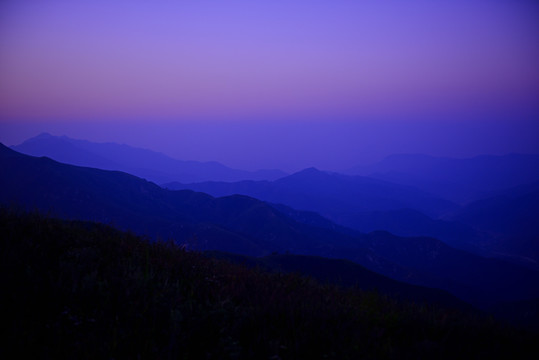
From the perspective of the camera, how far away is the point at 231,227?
3716 inches

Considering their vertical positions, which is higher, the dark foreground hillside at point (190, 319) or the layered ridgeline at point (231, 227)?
the dark foreground hillside at point (190, 319)

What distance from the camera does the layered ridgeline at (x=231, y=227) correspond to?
66.8m

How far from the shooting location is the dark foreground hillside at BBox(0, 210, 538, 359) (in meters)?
3.15

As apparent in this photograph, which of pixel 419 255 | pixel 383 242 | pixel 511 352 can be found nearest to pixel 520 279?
pixel 419 255

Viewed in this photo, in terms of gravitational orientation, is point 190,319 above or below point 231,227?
above

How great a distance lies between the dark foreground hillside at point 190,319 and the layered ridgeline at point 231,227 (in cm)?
5358

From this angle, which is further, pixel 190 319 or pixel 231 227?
pixel 231 227

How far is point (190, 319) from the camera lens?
3664mm

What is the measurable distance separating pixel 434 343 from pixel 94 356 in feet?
11.9

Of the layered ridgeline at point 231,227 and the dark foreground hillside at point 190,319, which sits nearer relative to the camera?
the dark foreground hillside at point 190,319

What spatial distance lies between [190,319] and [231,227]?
9231 centimetres

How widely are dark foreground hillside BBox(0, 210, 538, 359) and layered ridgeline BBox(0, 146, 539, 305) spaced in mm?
53576

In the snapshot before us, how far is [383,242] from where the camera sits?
4336 inches

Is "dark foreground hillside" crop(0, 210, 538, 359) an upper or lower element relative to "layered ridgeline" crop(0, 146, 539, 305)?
upper
